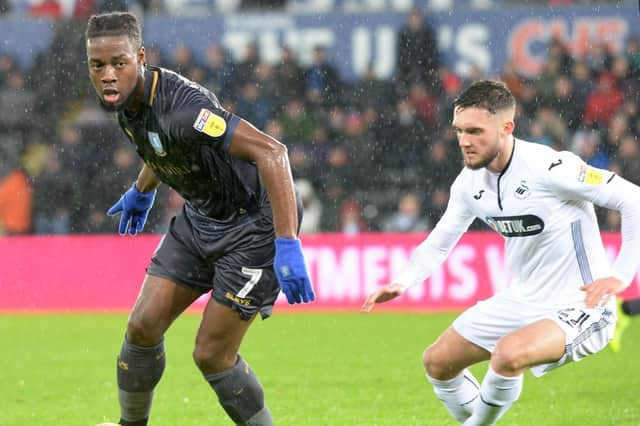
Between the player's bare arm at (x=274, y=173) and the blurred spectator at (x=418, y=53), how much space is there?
8.94 meters

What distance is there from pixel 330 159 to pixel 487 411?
8681 mm

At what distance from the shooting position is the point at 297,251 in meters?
5.02

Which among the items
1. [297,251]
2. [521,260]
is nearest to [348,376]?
[521,260]

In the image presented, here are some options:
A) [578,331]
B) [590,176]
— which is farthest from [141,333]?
[590,176]

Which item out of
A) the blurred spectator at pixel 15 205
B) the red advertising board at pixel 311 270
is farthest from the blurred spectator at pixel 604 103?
the blurred spectator at pixel 15 205

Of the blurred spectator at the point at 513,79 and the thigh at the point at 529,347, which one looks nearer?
the thigh at the point at 529,347

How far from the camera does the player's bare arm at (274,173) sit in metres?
5.07

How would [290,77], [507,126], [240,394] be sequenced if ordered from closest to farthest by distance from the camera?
[240,394] < [507,126] < [290,77]

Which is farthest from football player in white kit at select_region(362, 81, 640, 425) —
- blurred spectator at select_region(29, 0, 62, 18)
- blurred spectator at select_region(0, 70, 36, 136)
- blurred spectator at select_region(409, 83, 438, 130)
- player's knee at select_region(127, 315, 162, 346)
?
blurred spectator at select_region(29, 0, 62, 18)

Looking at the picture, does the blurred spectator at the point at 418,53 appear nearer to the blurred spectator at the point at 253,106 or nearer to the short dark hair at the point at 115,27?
the blurred spectator at the point at 253,106

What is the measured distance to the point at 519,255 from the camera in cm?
570

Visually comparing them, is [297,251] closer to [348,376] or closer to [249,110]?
[348,376]

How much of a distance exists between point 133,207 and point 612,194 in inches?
100

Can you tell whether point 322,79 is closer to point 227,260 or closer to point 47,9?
point 47,9
